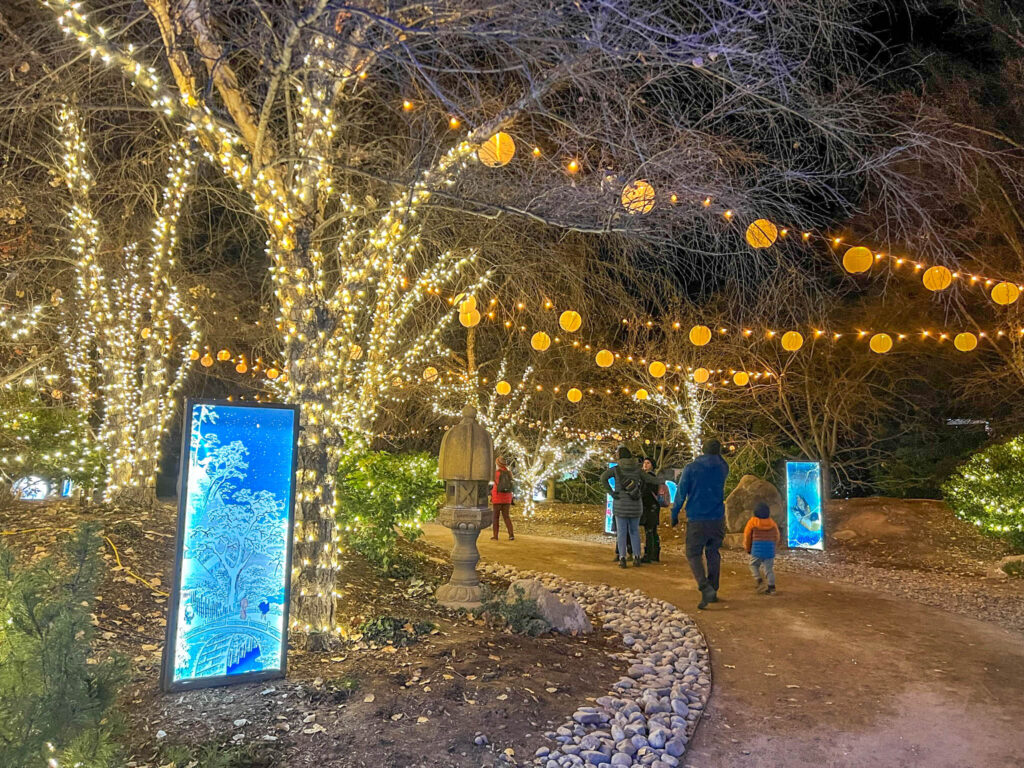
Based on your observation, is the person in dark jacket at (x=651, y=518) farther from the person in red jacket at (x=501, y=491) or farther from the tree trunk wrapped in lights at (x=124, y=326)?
the tree trunk wrapped in lights at (x=124, y=326)

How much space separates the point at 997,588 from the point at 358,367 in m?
9.93

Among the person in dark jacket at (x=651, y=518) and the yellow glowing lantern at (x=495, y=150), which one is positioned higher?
the yellow glowing lantern at (x=495, y=150)

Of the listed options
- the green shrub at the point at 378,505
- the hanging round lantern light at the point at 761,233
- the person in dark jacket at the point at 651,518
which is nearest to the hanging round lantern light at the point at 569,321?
the person in dark jacket at the point at 651,518

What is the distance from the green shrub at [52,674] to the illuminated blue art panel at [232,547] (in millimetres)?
1818

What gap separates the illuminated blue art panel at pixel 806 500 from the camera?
13219mm

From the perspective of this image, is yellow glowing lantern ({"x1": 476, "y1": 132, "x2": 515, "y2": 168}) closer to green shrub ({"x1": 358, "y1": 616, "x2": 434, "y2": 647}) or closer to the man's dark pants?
green shrub ({"x1": 358, "y1": 616, "x2": 434, "y2": 647})

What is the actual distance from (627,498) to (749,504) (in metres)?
4.55

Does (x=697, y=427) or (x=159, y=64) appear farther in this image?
(x=697, y=427)

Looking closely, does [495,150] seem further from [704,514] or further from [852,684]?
[852,684]

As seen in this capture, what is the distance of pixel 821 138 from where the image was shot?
22.4 feet

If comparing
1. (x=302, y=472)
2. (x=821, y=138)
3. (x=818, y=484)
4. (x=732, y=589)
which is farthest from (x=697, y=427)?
(x=302, y=472)

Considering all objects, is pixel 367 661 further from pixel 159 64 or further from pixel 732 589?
pixel 159 64

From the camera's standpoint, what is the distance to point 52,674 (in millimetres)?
2322

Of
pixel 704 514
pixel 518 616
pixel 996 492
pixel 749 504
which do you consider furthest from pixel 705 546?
pixel 749 504
